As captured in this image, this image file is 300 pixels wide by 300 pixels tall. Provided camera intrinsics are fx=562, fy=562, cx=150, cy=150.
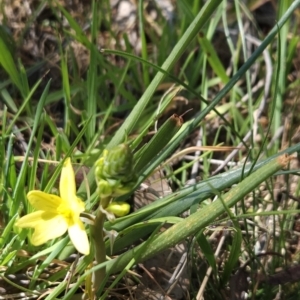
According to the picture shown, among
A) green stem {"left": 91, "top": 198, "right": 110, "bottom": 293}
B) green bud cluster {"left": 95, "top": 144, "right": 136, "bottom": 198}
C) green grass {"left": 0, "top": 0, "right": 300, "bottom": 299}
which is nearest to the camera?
green bud cluster {"left": 95, "top": 144, "right": 136, "bottom": 198}

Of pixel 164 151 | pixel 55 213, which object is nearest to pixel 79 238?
pixel 55 213

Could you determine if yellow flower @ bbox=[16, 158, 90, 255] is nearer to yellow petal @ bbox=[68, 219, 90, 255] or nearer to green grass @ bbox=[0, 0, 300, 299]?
yellow petal @ bbox=[68, 219, 90, 255]

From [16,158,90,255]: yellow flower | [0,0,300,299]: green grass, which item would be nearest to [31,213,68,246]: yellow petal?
[16,158,90,255]: yellow flower

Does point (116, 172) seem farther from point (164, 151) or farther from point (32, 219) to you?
point (164, 151)

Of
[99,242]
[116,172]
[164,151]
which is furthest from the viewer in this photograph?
[164,151]

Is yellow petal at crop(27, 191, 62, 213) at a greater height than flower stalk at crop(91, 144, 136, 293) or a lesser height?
lesser

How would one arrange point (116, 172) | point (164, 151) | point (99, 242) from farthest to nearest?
point (164, 151)
point (99, 242)
point (116, 172)
